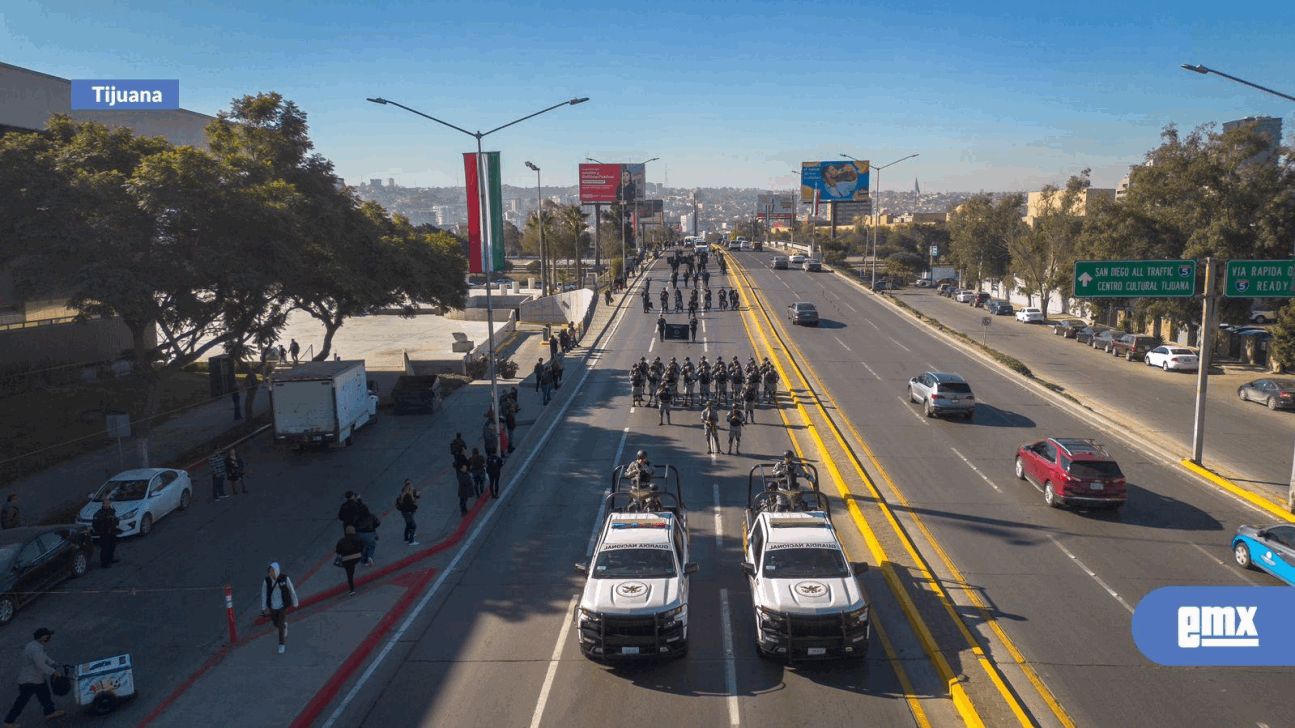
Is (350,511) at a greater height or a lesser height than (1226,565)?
greater

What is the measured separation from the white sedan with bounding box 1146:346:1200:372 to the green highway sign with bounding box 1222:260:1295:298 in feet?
71.3

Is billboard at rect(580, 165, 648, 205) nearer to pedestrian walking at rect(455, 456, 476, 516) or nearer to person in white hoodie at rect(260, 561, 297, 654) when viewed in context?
pedestrian walking at rect(455, 456, 476, 516)

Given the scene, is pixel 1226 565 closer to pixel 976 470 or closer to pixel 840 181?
pixel 976 470

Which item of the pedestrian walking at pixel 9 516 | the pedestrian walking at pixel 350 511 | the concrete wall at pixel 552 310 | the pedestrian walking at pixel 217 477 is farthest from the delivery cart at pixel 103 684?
the concrete wall at pixel 552 310

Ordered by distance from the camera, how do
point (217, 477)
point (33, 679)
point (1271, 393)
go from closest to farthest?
point (33, 679)
point (217, 477)
point (1271, 393)

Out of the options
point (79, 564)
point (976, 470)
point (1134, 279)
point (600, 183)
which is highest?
point (600, 183)

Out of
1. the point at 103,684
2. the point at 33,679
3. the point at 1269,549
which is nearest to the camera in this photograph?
the point at 33,679

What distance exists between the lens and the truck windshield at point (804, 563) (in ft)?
41.1

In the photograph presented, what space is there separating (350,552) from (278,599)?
2340 millimetres

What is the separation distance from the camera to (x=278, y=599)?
42.8ft

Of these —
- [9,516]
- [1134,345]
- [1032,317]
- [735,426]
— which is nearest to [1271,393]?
[1134,345]

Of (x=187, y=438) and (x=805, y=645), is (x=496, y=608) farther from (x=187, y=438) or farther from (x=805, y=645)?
(x=187, y=438)

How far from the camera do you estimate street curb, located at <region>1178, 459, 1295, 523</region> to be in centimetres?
1928

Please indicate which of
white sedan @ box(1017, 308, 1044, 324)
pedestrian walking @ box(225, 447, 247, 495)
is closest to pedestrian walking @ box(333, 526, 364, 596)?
pedestrian walking @ box(225, 447, 247, 495)
